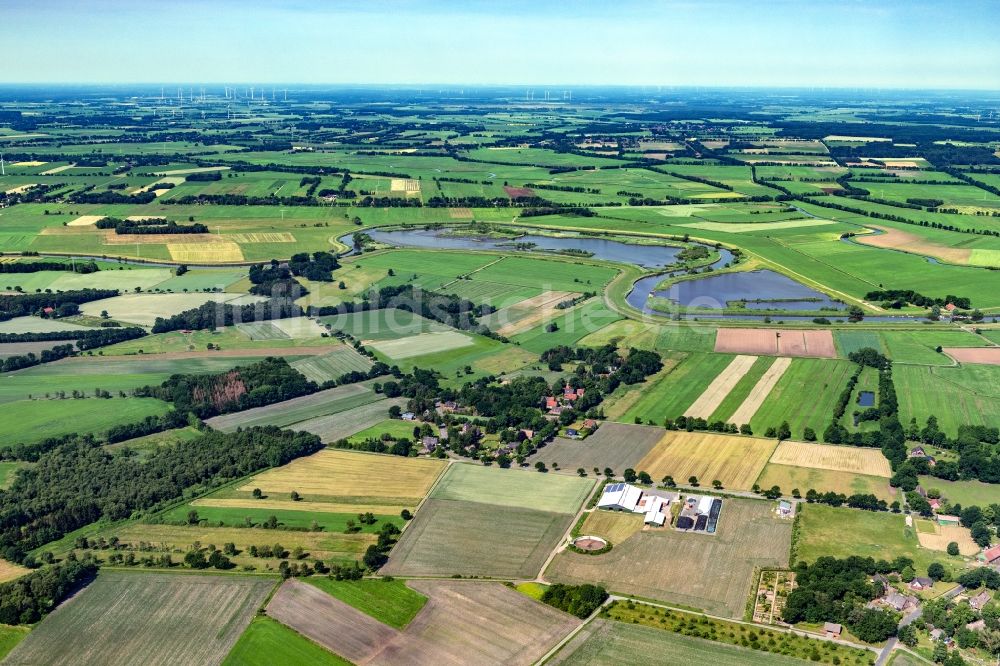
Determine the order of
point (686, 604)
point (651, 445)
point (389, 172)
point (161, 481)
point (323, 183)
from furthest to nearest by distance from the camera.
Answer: point (389, 172) < point (323, 183) < point (651, 445) < point (161, 481) < point (686, 604)

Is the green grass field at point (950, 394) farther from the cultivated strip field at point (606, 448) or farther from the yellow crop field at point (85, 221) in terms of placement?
the yellow crop field at point (85, 221)

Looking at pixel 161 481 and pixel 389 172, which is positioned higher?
pixel 389 172

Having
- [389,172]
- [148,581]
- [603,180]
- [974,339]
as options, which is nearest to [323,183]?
[389,172]

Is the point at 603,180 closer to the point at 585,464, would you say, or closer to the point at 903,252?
the point at 903,252

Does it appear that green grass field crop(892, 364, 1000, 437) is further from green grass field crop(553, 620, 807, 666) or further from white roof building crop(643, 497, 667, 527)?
green grass field crop(553, 620, 807, 666)

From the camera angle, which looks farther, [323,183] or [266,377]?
[323,183]

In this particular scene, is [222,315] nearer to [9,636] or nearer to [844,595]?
[9,636]
